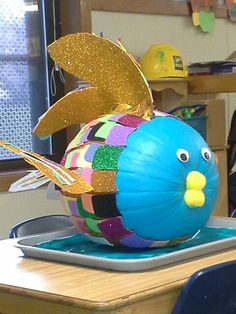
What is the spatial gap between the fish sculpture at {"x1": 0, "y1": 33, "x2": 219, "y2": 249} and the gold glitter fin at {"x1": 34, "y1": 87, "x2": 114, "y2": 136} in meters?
0.02

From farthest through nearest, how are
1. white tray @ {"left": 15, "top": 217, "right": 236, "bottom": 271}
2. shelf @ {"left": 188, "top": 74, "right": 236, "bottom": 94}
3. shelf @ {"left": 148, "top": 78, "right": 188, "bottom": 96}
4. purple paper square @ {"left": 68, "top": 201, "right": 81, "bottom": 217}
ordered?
shelf @ {"left": 188, "top": 74, "right": 236, "bottom": 94}
shelf @ {"left": 148, "top": 78, "right": 188, "bottom": 96}
purple paper square @ {"left": 68, "top": 201, "right": 81, "bottom": 217}
white tray @ {"left": 15, "top": 217, "right": 236, "bottom": 271}

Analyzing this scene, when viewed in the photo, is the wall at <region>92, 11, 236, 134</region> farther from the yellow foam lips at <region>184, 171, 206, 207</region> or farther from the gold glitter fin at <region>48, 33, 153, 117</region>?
the yellow foam lips at <region>184, 171, 206, 207</region>

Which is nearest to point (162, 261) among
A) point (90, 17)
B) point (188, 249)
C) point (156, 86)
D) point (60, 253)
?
point (188, 249)

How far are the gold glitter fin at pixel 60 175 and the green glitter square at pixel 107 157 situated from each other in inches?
1.4

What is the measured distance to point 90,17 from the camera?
2.62 meters

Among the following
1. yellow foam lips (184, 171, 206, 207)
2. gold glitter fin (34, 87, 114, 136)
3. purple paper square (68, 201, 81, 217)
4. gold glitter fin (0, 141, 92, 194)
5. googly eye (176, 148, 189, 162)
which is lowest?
purple paper square (68, 201, 81, 217)

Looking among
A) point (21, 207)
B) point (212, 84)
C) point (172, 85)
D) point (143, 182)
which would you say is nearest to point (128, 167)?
Answer: point (143, 182)

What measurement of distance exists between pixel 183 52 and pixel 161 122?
2.00 metres

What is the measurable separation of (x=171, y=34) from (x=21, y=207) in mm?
1062

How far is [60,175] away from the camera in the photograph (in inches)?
39.7

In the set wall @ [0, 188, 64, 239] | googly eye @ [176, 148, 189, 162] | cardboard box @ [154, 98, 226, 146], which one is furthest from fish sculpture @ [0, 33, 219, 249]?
cardboard box @ [154, 98, 226, 146]

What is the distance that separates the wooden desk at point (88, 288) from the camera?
0.84 metres

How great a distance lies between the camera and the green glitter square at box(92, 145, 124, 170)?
1024 millimetres

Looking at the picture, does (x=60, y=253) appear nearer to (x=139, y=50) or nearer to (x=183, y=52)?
(x=139, y=50)
